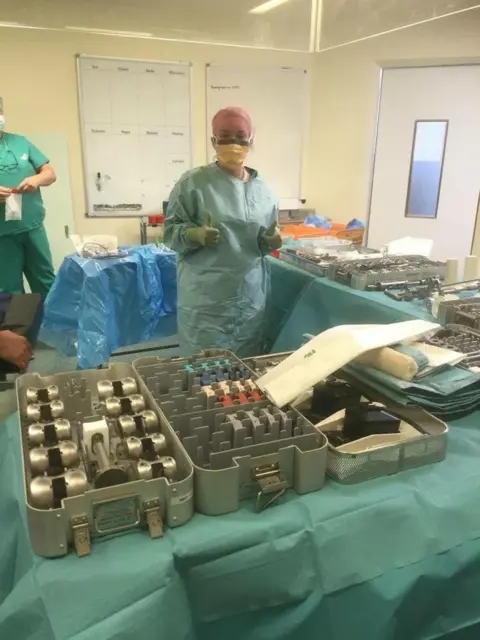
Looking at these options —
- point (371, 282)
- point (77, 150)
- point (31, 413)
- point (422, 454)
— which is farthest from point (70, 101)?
point (422, 454)

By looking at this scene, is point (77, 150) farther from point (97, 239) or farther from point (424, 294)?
point (424, 294)

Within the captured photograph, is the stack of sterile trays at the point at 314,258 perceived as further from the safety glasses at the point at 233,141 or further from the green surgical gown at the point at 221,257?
the safety glasses at the point at 233,141

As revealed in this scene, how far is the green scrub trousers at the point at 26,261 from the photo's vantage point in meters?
2.99

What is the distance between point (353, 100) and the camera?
13.0 ft

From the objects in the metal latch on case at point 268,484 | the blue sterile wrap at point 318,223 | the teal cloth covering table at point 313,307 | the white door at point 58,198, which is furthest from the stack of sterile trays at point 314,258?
the white door at point 58,198

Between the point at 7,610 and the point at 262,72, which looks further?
the point at 262,72

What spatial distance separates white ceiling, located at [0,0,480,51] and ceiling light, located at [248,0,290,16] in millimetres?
28

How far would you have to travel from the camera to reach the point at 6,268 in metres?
3.01

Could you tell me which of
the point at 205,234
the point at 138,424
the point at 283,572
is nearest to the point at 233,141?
the point at 205,234

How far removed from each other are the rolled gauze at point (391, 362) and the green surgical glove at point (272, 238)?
950 mm

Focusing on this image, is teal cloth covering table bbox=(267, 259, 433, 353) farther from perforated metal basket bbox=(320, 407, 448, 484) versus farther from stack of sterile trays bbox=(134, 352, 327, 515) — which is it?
stack of sterile trays bbox=(134, 352, 327, 515)

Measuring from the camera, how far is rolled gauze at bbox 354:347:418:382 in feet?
3.35

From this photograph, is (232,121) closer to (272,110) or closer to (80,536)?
(80,536)

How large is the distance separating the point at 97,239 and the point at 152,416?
6.76 feet
